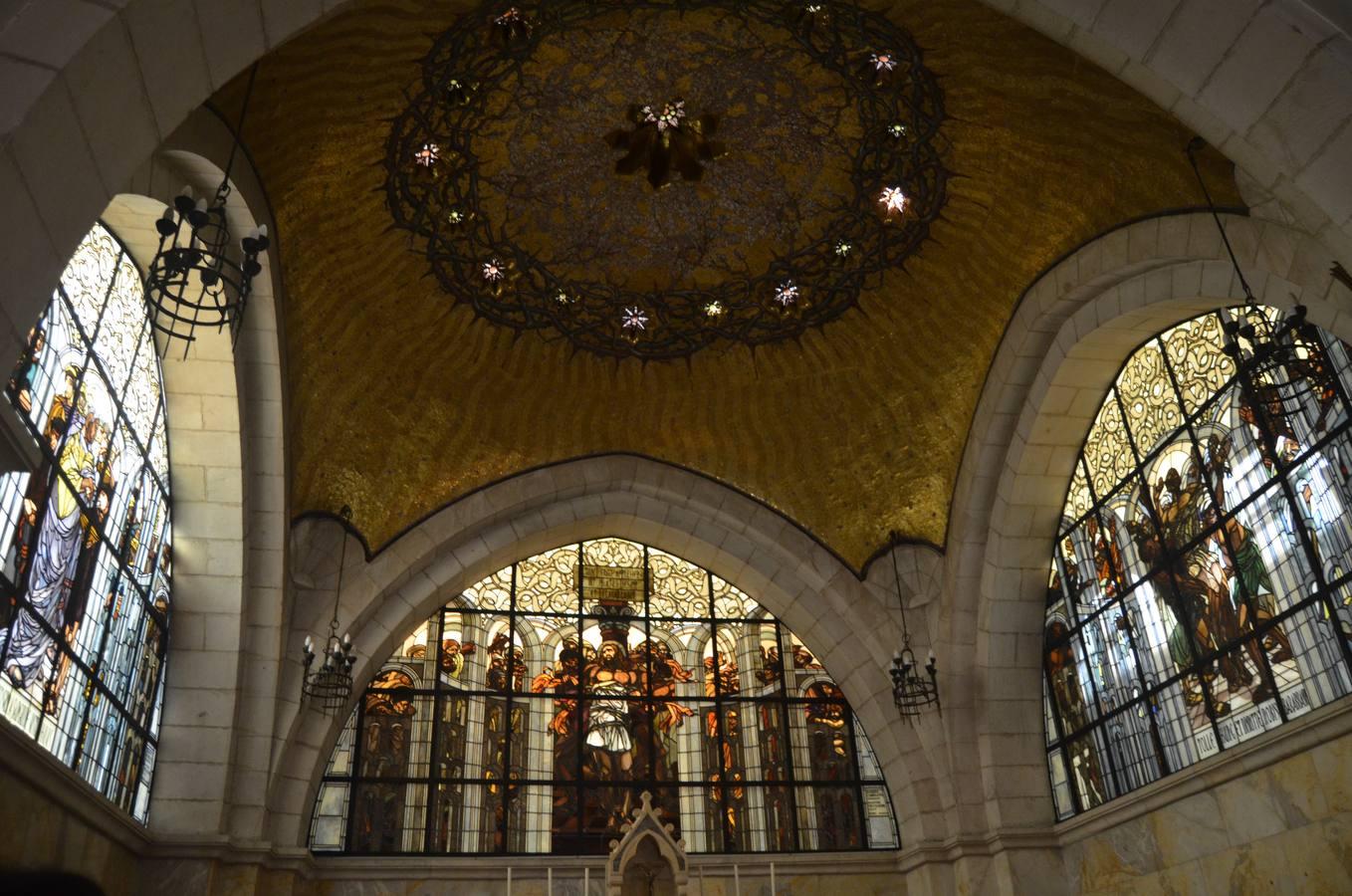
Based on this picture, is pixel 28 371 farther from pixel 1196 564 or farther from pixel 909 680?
pixel 1196 564

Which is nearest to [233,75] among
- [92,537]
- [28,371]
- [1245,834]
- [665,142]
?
[28,371]

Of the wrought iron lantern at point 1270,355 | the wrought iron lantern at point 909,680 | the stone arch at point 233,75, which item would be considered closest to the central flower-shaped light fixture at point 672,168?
the wrought iron lantern at point 1270,355

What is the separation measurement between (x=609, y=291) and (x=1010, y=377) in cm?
398

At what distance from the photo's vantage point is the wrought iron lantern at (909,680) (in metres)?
10.6

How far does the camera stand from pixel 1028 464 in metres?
10.8

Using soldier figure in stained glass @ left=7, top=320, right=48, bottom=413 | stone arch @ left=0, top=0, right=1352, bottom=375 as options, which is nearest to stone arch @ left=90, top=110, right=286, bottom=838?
soldier figure in stained glass @ left=7, top=320, right=48, bottom=413

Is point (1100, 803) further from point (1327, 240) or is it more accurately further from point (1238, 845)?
point (1327, 240)

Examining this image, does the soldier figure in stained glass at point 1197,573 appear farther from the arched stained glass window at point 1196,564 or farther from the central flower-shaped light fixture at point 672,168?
the central flower-shaped light fixture at point 672,168

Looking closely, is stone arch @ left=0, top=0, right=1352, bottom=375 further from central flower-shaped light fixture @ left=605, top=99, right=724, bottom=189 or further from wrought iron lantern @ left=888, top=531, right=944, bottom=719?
wrought iron lantern @ left=888, top=531, right=944, bottom=719

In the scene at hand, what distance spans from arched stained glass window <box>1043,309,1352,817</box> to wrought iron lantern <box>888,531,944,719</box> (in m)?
1.23

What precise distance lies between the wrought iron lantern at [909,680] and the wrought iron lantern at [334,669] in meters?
5.07

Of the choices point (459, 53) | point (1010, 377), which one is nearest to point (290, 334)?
point (459, 53)

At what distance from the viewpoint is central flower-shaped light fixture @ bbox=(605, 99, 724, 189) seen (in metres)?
9.48

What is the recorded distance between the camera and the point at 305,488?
420 inches
